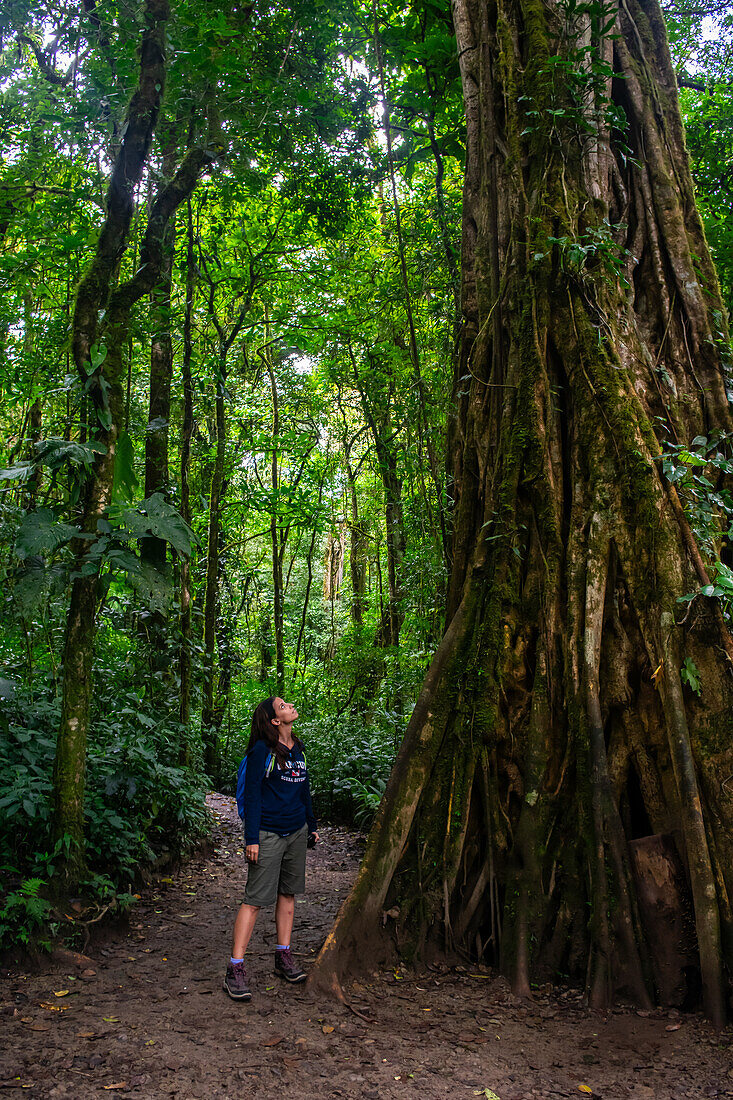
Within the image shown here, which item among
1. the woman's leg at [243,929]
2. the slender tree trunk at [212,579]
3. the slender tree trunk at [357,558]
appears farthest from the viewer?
the slender tree trunk at [357,558]

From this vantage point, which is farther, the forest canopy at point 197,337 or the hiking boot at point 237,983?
the forest canopy at point 197,337

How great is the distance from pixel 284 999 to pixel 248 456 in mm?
9753

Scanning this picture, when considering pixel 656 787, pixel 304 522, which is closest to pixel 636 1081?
pixel 656 787

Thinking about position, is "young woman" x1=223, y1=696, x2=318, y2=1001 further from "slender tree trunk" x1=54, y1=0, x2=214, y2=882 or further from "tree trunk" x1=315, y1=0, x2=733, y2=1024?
"slender tree trunk" x1=54, y1=0, x2=214, y2=882

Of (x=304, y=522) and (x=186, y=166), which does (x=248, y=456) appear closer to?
(x=304, y=522)

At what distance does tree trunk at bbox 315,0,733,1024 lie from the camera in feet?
10.1

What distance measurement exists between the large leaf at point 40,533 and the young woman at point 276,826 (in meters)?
1.33

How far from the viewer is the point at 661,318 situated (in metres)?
4.08

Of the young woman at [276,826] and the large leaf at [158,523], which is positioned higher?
the large leaf at [158,523]

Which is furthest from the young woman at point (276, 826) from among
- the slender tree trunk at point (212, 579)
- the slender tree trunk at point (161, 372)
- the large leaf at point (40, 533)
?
the slender tree trunk at point (212, 579)

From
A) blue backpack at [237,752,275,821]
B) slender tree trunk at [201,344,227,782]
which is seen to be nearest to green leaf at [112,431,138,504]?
blue backpack at [237,752,275,821]

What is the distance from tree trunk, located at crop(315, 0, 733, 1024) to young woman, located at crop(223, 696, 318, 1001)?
1.07 feet

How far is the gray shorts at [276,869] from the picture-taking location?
3227 mm

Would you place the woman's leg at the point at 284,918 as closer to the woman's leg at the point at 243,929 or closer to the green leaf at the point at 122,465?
the woman's leg at the point at 243,929
